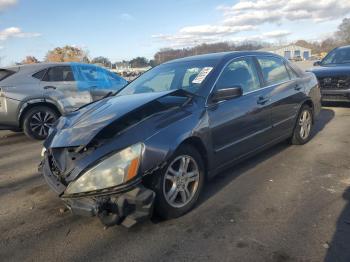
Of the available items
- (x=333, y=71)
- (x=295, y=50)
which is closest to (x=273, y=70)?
(x=333, y=71)

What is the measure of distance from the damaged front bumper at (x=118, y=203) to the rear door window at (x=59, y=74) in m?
5.50

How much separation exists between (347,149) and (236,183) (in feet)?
7.94

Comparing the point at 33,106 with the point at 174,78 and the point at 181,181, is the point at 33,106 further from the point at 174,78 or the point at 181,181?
the point at 181,181

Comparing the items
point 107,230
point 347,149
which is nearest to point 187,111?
point 107,230

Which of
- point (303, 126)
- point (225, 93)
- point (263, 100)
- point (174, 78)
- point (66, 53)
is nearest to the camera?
point (225, 93)

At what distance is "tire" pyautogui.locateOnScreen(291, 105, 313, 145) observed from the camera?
19.9ft

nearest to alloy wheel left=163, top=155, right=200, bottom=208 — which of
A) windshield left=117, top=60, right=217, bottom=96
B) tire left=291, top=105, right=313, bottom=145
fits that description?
windshield left=117, top=60, right=217, bottom=96

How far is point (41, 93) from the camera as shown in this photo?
25.8ft

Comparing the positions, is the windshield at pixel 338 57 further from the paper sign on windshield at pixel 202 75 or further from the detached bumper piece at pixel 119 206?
the detached bumper piece at pixel 119 206

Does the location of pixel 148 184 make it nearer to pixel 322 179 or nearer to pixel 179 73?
pixel 179 73

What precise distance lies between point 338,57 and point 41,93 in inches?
327

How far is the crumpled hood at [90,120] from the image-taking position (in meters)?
3.46

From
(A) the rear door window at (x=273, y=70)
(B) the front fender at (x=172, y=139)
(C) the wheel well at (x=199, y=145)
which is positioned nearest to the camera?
(B) the front fender at (x=172, y=139)

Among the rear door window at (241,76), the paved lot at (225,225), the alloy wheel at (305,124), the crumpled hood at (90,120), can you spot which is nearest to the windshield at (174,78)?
the rear door window at (241,76)
